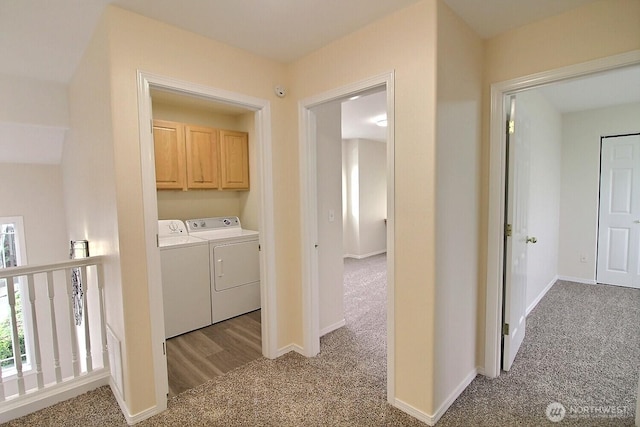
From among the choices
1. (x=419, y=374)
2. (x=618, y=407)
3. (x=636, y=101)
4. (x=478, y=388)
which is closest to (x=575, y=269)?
(x=636, y=101)

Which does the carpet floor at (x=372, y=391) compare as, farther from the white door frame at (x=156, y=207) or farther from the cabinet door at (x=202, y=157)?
the cabinet door at (x=202, y=157)

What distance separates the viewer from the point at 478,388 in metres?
2.15

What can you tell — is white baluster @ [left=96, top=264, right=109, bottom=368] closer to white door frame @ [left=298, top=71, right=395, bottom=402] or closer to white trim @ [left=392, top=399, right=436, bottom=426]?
white door frame @ [left=298, top=71, right=395, bottom=402]

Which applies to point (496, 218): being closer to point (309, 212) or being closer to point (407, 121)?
point (407, 121)

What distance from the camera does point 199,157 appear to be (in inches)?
149

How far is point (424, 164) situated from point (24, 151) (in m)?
4.26

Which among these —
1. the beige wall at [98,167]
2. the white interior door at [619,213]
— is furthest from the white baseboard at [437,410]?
the white interior door at [619,213]

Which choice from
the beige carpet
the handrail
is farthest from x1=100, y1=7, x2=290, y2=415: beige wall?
the handrail

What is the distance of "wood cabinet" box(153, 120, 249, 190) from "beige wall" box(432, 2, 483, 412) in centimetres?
289

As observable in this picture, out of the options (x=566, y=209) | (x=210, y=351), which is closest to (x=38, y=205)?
(x=210, y=351)

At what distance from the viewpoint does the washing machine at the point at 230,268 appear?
3.36 m

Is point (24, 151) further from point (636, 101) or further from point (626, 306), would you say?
point (636, 101)

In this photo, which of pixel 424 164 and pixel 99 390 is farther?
pixel 99 390

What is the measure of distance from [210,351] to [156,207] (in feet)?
4.98
